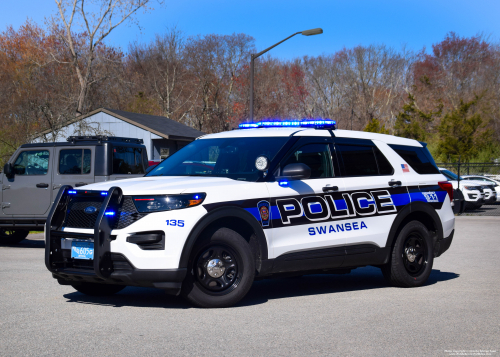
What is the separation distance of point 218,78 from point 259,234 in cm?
5632

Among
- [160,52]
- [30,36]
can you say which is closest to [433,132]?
[160,52]

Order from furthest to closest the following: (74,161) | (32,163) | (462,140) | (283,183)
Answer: (462,140), (32,163), (74,161), (283,183)

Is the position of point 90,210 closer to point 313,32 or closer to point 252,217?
point 252,217

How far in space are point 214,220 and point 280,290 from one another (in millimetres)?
2063

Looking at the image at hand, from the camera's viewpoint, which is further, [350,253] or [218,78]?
[218,78]

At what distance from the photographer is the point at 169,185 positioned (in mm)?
6250

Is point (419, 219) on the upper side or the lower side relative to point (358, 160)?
lower

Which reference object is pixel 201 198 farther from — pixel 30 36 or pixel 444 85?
pixel 444 85

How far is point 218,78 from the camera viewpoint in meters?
61.8

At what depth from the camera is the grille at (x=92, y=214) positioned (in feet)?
19.9

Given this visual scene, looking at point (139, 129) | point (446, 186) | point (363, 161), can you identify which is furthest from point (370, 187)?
point (139, 129)

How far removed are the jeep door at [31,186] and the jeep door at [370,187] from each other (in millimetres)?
7143

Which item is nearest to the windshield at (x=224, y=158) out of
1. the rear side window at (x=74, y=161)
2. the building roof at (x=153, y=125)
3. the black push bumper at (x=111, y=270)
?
the black push bumper at (x=111, y=270)

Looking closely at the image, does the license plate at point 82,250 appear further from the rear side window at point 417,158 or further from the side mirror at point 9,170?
the side mirror at point 9,170
